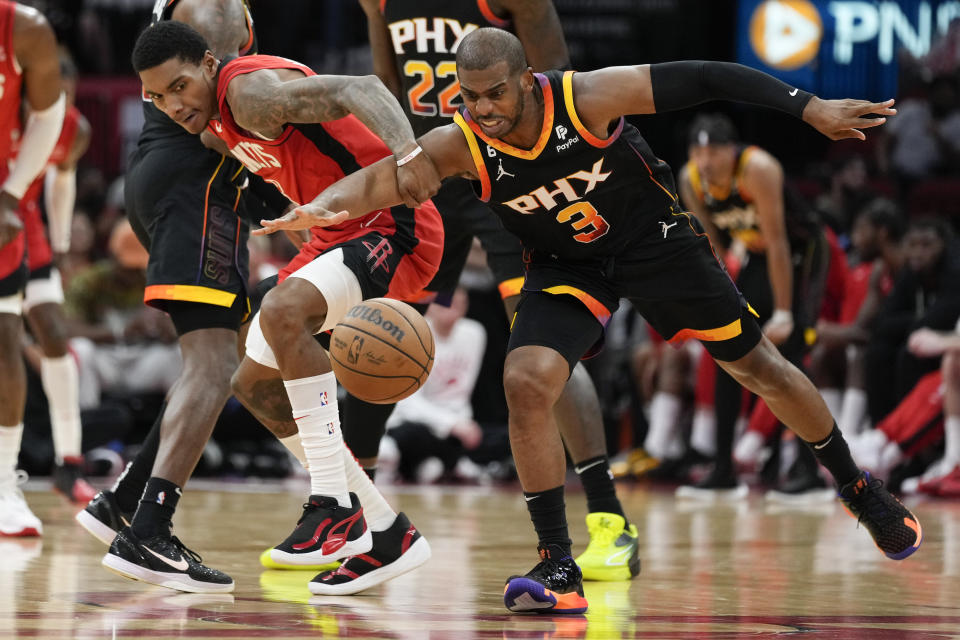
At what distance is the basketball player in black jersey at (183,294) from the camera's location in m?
4.00

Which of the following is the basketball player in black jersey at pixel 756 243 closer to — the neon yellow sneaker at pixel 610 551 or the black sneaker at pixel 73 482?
the neon yellow sneaker at pixel 610 551

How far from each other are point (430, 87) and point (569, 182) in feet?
4.29

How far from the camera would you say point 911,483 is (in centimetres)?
869

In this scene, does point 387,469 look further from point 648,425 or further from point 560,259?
point 560,259

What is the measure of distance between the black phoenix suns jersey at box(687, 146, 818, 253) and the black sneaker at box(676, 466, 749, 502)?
1.42 metres

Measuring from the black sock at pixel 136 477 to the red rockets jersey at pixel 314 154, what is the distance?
947 millimetres

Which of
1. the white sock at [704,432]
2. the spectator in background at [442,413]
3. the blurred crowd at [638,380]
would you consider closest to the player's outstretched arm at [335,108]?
the blurred crowd at [638,380]

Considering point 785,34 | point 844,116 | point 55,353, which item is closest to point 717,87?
point 844,116

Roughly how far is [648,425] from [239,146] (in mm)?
6815

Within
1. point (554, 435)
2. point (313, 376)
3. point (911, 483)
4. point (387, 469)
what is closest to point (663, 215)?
point (554, 435)

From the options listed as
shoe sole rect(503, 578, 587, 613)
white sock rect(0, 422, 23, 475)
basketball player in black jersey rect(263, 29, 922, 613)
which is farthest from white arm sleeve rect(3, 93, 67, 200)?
shoe sole rect(503, 578, 587, 613)

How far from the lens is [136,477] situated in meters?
4.75

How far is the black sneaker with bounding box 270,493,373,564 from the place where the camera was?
409 cm

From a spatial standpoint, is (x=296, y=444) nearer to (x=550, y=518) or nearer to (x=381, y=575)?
(x=381, y=575)
